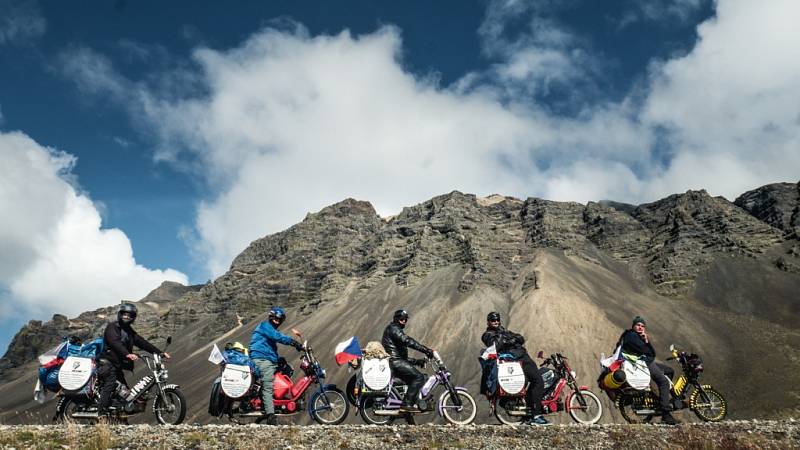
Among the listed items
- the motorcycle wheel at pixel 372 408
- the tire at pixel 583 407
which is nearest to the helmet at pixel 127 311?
the motorcycle wheel at pixel 372 408

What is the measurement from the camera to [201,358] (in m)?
113

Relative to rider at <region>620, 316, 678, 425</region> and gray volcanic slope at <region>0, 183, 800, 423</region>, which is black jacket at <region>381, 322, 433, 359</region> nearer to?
rider at <region>620, 316, 678, 425</region>

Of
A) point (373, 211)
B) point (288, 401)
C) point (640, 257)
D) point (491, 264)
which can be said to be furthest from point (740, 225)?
point (288, 401)

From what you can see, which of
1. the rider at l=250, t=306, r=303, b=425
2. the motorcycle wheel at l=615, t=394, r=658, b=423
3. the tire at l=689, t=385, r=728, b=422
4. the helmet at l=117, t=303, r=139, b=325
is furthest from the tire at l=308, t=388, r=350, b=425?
the tire at l=689, t=385, r=728, b=422

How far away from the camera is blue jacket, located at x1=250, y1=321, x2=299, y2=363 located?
11.9 m

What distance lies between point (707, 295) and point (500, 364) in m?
95.1

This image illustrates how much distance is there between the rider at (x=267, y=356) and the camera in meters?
11.5

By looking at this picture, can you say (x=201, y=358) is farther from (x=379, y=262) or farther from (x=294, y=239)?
(x=294, y=239)

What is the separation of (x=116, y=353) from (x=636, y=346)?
12.6m

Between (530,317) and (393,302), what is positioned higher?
(393,302)

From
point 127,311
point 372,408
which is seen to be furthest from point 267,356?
point 127,311

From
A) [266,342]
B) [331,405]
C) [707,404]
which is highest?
[266,342]

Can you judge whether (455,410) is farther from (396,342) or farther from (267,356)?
(267,356)

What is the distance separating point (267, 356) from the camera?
11.9 metres
